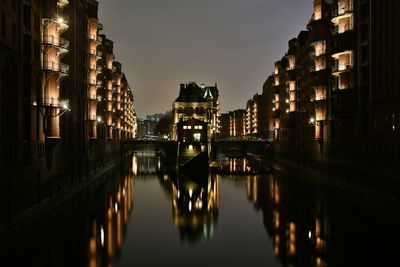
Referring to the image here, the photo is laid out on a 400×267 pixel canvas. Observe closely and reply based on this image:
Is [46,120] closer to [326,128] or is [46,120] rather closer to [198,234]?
[198,234]

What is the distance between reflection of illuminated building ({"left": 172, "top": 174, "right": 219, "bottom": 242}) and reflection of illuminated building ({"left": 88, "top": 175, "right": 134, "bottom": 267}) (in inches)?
170

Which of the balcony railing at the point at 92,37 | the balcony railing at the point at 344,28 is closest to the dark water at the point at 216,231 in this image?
the balcony railing at the point at 344,28

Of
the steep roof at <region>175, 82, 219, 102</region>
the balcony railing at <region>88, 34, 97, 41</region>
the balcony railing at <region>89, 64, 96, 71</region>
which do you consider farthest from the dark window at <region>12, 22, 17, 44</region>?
the steep roof at <region>175, 82, 219, 102</region>

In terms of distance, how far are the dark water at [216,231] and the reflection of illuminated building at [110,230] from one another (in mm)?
55

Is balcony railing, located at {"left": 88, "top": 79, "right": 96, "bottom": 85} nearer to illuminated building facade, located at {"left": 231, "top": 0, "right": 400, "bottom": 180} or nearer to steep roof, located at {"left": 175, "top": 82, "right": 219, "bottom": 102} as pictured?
illuminated building facade, located at {"left": 231, "top": 0, "right": 400, "bottom": 180}

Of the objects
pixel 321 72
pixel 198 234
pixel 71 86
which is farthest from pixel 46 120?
pixel 321 72

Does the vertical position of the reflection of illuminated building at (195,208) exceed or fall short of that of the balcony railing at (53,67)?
it falls short

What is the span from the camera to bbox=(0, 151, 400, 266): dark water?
73.2 feet

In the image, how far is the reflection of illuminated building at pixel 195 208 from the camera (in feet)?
100

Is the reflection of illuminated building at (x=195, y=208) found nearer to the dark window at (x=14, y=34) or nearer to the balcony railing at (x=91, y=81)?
the dark window at (x=14, y=34)

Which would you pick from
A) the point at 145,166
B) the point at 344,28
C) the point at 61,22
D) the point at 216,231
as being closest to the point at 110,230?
the point at 216,231

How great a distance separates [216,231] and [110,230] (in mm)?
7463

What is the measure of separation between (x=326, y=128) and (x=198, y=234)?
42.2m

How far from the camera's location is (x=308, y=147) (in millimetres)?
78812
